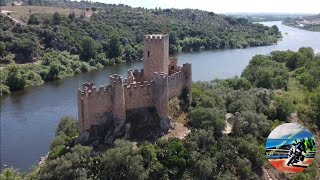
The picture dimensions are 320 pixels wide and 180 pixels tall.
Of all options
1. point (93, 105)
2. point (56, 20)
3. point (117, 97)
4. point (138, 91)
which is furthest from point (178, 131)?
point (56, 20)

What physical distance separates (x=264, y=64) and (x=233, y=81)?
37.4 feet

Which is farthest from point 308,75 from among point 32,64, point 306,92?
point 32,64

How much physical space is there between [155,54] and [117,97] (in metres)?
4.12

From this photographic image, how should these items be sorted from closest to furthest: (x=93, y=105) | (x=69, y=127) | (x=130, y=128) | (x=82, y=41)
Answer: (x=93, y=105) < (x=130, y=128) < (x=69, y=127) < (x=82, y=41)

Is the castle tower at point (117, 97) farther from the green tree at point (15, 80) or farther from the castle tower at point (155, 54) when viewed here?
the green tree at point (15, 80)

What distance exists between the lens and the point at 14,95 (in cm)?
5288

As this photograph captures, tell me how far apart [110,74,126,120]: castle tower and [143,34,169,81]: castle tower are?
9.92 feet

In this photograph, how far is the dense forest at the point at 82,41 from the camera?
6288cm

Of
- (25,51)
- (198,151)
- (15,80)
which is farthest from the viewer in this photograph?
(25,51)

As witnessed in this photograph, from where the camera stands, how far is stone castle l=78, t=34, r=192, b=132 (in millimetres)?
27703

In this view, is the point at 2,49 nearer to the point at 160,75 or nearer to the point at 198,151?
the point at 160,75

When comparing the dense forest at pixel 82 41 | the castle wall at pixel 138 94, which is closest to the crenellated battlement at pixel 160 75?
the castle wall at pixel 138 94

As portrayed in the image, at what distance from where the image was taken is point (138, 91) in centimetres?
2891

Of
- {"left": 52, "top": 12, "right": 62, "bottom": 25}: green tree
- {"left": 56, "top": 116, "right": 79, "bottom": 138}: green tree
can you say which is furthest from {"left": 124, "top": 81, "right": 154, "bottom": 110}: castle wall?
{"left": 52, "top": 12, "right": 62, "bottom": 25}: green tree
